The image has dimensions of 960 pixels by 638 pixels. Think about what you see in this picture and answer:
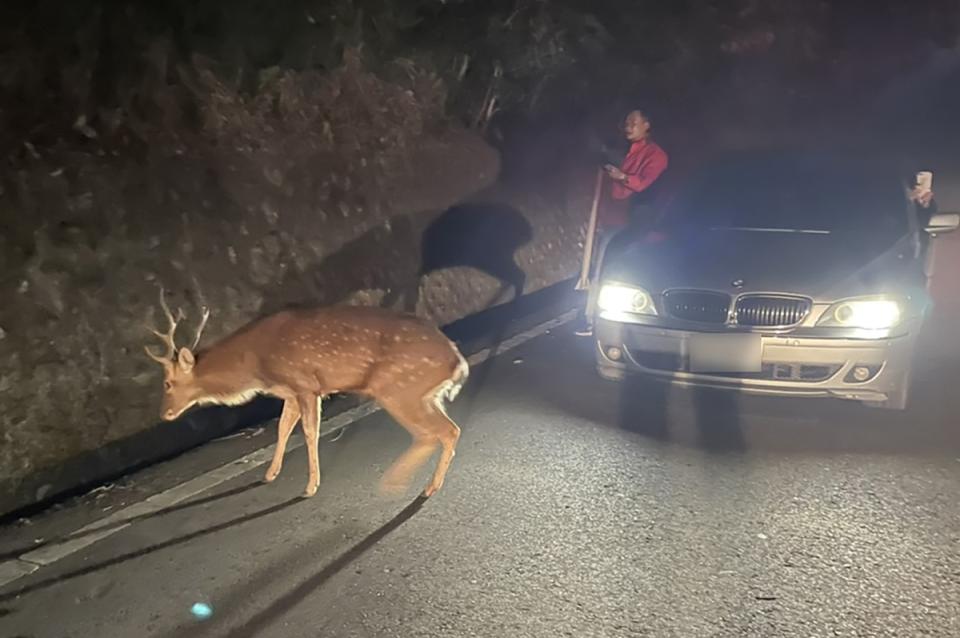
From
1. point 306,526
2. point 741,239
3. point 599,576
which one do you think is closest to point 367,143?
point 741,239

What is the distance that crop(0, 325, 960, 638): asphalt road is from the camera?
3.87 metres

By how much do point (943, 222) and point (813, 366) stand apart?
7.13 ft

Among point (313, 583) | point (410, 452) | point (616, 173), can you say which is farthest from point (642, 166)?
point (313, 583)

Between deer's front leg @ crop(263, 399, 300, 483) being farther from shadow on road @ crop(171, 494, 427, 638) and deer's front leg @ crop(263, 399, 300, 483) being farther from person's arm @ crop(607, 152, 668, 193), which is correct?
person's arm @ crop(607, 152, 668, 193)

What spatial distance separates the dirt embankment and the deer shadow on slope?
23 millimetres

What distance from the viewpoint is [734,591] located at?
4.07 meters

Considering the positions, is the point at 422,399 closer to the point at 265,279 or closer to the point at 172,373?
the point at 172,373

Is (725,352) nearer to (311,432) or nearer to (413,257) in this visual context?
(311,432)

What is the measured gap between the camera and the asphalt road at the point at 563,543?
12.7 ft

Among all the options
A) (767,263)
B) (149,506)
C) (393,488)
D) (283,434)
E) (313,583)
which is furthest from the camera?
(767,263)

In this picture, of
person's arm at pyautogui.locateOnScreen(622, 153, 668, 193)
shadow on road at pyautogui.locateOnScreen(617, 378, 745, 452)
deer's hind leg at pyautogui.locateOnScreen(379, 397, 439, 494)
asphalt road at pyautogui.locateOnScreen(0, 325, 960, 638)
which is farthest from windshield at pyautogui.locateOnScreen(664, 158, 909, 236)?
deer's hind leg at pyautogui.locateOnScreen(379, 397, 439, 494)

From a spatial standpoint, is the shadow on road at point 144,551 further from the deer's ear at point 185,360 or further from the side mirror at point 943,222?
the side mirror at point 943,222

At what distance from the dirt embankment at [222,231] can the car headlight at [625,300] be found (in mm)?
2909

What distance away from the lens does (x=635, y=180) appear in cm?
830
